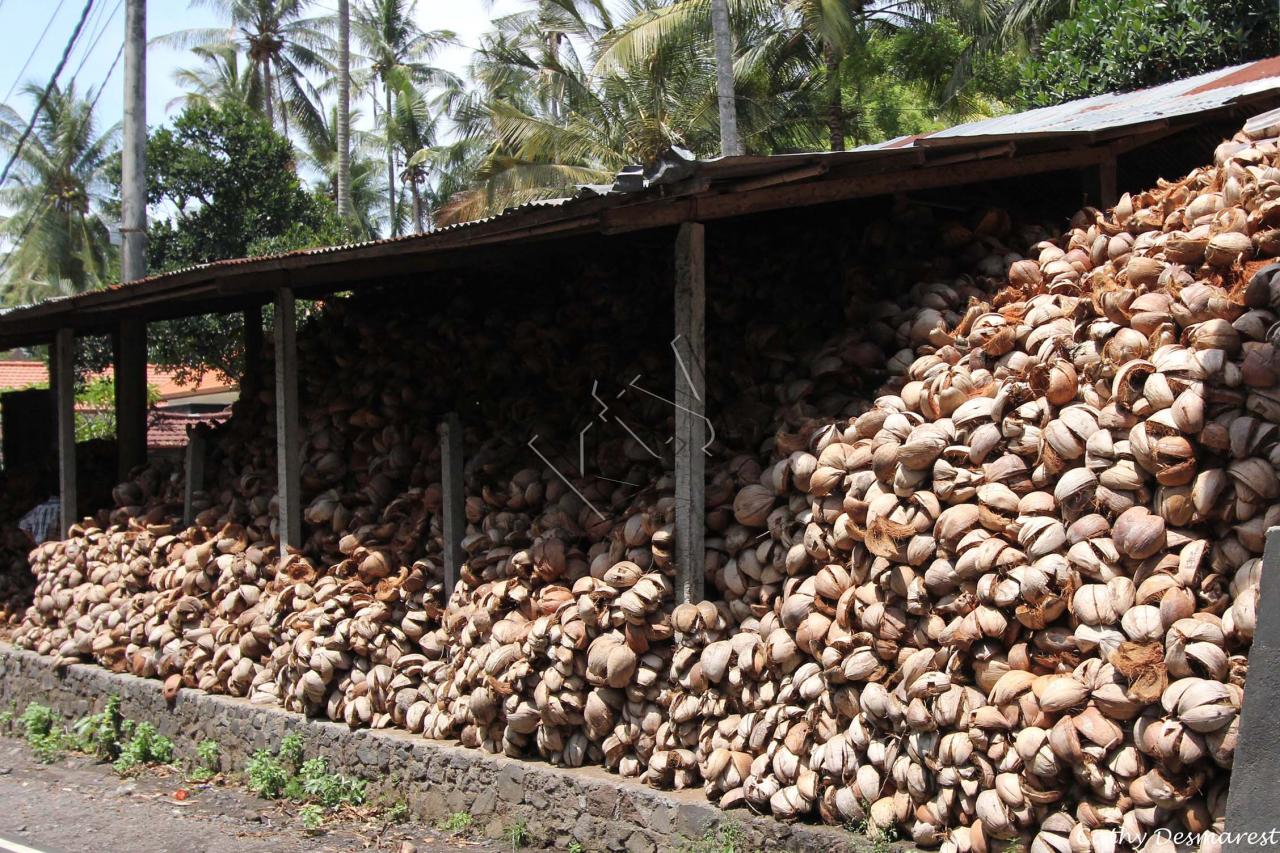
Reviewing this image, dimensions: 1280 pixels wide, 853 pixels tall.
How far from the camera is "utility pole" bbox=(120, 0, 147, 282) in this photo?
14344 mm

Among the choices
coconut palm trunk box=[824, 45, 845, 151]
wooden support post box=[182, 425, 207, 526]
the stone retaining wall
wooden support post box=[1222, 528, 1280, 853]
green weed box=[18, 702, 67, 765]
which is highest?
coconut palm trunk box=[824, 45, 845, 151]

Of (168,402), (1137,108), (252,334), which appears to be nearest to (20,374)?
(168,402)

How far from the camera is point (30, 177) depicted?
37.9 meters

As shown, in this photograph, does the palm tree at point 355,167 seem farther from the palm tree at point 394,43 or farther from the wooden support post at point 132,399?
the wooden support post at point 132,399

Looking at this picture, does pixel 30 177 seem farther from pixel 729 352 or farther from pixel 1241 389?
pixel 1241 389

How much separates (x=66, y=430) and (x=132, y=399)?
2.18 feet

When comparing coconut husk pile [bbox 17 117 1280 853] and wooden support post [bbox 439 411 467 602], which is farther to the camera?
wooden support post [bbox 439 411 467 602]

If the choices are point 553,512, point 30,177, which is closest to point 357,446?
point 553,512

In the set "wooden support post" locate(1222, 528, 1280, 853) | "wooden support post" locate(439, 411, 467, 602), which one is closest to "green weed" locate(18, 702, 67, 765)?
"wooden support post" locate(439, 411, 467, 602)

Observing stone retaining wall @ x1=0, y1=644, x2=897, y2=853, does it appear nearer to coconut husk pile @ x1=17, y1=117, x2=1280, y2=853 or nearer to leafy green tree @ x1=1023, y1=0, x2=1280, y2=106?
coconut husk pile @ x1=17, y1=117, x2=1280, y2=853

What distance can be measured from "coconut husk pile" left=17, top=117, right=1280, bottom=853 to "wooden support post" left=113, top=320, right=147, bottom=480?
120 inches

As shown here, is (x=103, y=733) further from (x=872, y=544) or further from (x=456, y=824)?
(x=872, y=544)

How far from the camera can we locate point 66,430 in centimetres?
1178

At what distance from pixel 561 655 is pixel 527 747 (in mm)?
734
